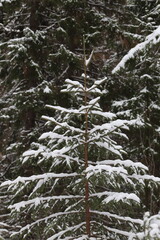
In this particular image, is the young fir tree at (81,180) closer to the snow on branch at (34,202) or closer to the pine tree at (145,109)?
the snow on branch at (34,202)

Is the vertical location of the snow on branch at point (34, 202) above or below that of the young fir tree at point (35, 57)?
below

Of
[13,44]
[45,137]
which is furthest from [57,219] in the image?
[13,44]

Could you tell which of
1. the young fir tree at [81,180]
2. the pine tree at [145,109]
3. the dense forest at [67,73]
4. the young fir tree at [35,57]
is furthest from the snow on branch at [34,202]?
the pine tree at [145,109]

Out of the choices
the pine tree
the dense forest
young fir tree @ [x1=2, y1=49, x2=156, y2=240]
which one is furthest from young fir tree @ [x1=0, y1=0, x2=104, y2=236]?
young fir tree @ [x1=2, y1=49, x2=156, y2=240]

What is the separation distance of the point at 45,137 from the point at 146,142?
19.7 ft

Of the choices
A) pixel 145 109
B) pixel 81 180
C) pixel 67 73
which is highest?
pixel 67 73

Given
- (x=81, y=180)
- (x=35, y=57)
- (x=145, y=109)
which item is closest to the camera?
(x=81, y=180)

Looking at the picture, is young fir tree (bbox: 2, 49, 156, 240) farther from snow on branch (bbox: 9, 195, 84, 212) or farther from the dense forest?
the dense forest

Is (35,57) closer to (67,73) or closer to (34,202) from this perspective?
(67,73)

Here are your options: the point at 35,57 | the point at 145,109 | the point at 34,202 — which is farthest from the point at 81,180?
the point at 145,109

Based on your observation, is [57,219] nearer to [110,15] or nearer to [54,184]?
[54,184]

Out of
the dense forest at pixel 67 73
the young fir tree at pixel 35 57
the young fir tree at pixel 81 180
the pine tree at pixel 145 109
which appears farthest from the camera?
the pine tree at pixel 145 109

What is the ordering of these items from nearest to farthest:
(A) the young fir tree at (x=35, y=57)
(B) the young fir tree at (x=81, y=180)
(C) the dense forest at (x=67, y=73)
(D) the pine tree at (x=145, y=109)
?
(B) the young fir tree at (x=81, y=180)
(C) the dense forest at (x=67, y=73)
(A) the young fir tree at (x=35, y=57)
(D) the pine tree at (x=145, y=109)

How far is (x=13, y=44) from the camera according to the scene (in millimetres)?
7820
